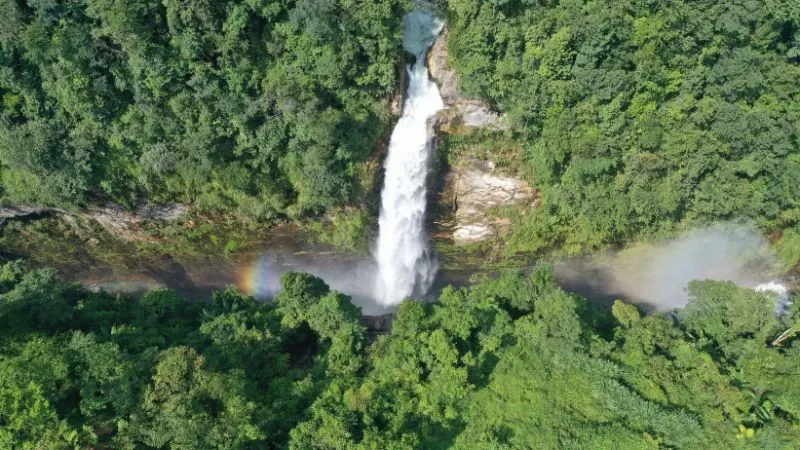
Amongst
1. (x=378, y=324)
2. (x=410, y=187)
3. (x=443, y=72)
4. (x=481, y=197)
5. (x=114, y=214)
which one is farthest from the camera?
(x=481, y=197)

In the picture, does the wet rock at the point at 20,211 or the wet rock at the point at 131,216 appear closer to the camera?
the wet rock at the point at 20,211

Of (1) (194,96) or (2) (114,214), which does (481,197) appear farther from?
(2) (114,214)

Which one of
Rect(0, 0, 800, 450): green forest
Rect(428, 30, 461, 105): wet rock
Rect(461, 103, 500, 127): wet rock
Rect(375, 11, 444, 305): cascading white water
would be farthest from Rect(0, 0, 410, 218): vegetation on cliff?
Rect(461, 103, 500, 127): wet rock

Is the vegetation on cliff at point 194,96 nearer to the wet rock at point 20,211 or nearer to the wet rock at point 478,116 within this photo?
the wet rock at point 20,211

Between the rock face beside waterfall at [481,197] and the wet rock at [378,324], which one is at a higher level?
the rock face beside waterfall at [481,197]

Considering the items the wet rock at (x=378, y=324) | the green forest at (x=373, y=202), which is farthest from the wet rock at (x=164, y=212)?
the wet rock at (x=378, y=324)

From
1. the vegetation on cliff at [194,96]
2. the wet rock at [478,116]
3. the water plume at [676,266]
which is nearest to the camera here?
the vegetation on cliff at [194,96]

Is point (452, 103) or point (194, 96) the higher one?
point (452, 103)

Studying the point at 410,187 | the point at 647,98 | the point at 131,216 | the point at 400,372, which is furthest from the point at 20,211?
the point at 647,98
